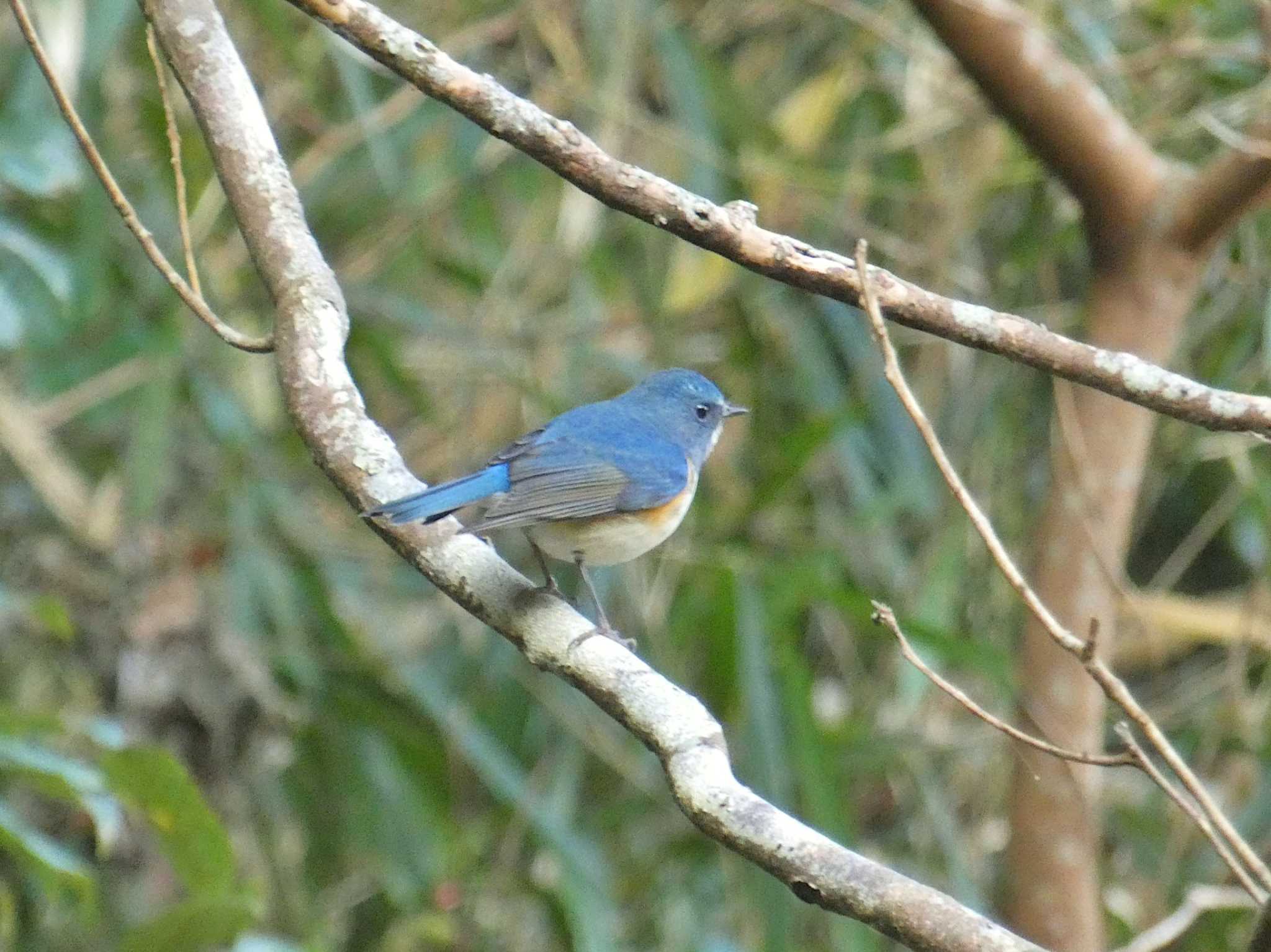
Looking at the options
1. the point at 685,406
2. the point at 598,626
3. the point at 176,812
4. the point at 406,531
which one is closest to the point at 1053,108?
the point at 685,406

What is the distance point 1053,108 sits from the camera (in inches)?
151

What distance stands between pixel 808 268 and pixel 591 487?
93cm

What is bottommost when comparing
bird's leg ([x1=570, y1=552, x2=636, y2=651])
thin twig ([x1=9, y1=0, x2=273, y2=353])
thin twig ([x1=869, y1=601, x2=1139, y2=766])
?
bird's leg ([x1=570, y1=552, x2=636, y2=651])

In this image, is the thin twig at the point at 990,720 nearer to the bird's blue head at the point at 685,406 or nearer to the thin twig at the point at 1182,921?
the thin twig at the point at 1182,921

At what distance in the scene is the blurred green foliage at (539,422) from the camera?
164 inches

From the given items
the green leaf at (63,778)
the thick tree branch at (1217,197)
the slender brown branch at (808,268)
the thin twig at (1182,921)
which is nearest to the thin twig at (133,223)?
the slender brown branch at (808,268)

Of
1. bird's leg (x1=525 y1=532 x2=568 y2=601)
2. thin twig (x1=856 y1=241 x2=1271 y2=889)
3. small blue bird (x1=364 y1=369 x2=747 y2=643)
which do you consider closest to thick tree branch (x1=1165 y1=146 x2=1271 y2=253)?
small blue bird (x1=364 y1=369 x2=747 y2=643)

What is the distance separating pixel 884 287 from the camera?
83.3 inches

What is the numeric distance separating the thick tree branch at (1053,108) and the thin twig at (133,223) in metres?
2.04

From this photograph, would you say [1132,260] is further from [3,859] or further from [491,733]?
[3,859]

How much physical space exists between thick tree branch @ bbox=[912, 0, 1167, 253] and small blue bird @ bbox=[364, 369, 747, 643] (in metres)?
1.23

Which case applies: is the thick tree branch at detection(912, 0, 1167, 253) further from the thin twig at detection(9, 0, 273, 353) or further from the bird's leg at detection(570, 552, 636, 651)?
the thin twig at detection(9, 0, 273, 353)

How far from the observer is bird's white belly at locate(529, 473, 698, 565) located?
2945mm

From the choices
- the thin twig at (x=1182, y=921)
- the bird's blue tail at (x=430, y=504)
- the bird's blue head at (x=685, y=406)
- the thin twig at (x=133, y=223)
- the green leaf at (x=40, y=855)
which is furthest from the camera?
the bird's blue head at (x=685, y=406)
